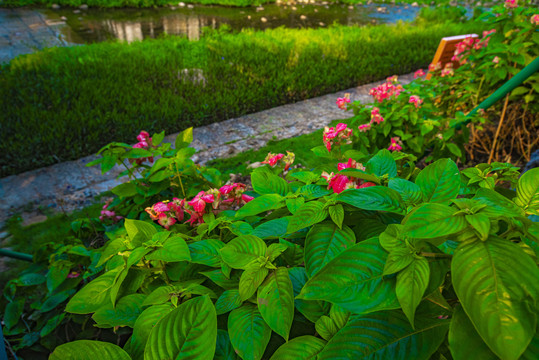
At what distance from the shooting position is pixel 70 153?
370 centimetres

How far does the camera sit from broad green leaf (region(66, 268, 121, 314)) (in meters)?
0.85

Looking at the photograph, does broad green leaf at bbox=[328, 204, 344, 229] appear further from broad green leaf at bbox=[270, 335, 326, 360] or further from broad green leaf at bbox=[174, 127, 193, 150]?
broad green leaf at bbox=[174, 127, 193, 150]

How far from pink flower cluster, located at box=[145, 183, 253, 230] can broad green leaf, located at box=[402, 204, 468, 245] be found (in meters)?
0.70

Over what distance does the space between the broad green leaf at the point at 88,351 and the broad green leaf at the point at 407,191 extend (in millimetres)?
639

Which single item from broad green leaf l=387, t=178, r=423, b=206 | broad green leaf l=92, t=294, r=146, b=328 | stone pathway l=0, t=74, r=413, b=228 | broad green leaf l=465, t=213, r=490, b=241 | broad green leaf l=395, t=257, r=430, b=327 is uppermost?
broad green leaf l=465, t=213, r=490, b=241

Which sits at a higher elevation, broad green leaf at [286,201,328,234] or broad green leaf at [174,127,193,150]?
broad green leaf at [286,201,328,234]

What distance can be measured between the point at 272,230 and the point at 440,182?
1.33ft

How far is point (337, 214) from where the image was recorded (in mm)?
783

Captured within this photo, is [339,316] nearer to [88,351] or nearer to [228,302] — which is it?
[228,302]

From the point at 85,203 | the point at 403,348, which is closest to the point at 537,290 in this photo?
the point at 403,348

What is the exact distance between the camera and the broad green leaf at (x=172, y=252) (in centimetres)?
82

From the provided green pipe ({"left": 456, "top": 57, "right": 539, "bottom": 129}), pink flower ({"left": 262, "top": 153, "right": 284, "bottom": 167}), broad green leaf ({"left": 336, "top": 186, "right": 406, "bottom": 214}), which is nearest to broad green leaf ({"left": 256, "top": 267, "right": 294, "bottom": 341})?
broad green leaf ({"left": 336, "top": 186, "right": 406, "bottom": 214})

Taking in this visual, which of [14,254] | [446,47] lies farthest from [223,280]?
[446,47]

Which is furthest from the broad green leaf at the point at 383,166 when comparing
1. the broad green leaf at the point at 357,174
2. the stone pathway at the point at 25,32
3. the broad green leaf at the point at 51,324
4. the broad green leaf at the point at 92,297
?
the stone pathway at the point at 25,32
